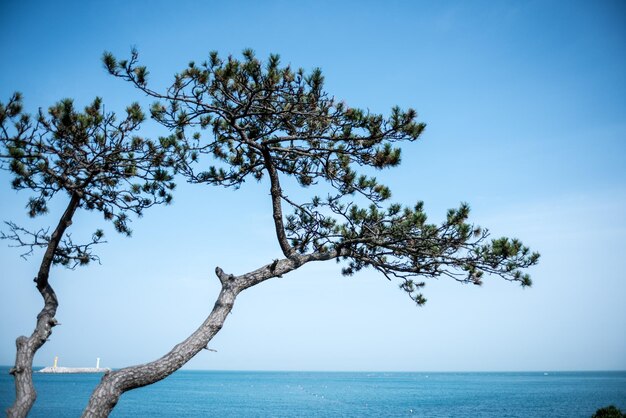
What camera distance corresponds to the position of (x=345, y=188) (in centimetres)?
675

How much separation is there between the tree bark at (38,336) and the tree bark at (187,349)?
1044 millimetres

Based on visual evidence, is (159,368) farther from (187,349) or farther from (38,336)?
(38,336)

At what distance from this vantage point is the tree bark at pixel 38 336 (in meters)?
5.20

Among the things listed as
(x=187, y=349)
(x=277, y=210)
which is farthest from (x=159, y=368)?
(x=277, y=210)

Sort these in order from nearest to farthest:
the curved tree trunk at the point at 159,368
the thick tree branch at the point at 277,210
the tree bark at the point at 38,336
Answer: the curved tree trunk at the point at 159,368, the tree bark at the point at 38,336, the thick tree branch at the point at 277,210

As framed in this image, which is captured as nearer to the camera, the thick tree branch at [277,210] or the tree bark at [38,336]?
the tree bark at [38,336]

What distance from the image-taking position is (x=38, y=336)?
223 inches

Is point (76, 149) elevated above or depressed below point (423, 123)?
below

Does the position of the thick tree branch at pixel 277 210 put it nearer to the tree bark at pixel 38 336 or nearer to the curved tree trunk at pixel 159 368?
the curved tree trunk at pixel 159 368

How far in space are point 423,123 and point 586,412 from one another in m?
37.9

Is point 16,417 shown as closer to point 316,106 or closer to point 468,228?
point 316,106

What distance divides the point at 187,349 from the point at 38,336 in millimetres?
2050

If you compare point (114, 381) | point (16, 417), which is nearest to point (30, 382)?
point (16, 417)

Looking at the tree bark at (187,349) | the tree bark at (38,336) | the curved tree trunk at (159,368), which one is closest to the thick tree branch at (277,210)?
the tree bark at (187,349)
